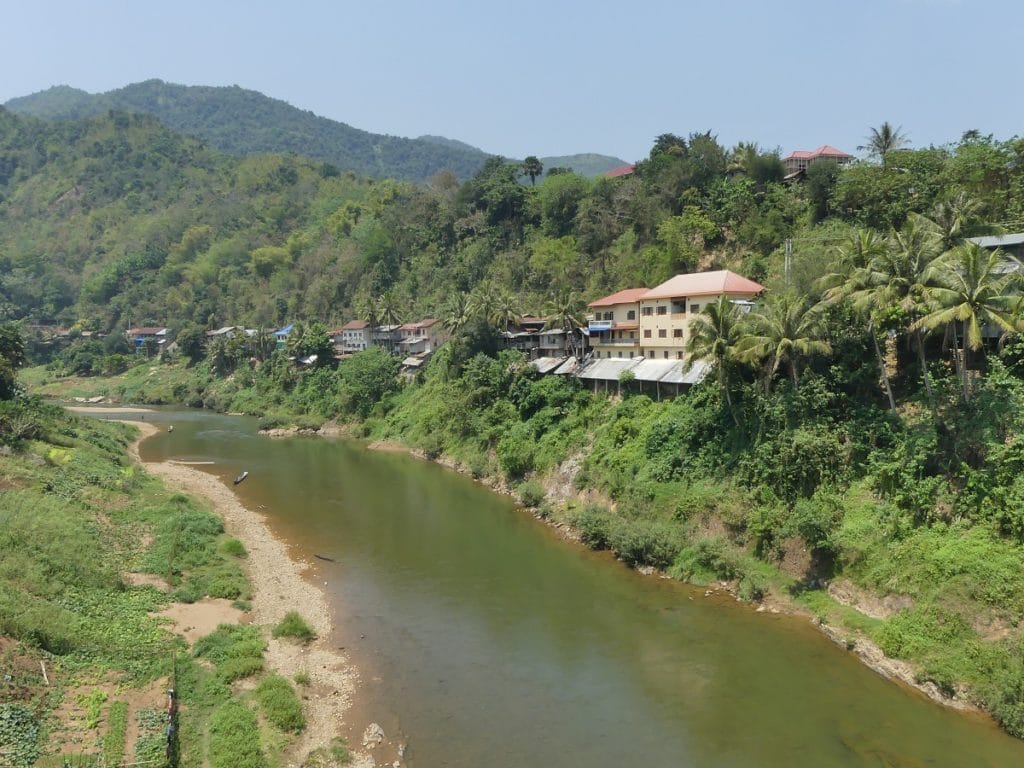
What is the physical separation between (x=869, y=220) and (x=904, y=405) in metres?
21.6

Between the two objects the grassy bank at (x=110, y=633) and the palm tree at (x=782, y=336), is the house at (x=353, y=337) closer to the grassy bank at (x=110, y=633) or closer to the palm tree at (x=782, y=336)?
the grassy bank at (x=110, y=633)

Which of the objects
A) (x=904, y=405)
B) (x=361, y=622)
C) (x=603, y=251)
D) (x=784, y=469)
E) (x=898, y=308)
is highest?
(x=603, y=251)

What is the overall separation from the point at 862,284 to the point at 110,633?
34401mm

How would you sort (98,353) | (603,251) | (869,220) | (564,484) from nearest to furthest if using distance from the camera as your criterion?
(564,484), (869,220), (603,251), (98,353)

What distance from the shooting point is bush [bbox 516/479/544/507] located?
43625 mm

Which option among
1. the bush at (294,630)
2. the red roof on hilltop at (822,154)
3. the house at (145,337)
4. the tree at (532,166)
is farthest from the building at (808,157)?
the house at (145,337)

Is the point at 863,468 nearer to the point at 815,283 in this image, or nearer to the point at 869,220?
the point at 815,283

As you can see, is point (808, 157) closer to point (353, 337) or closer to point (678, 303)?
point (678, 303)

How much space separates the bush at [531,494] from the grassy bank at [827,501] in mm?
132

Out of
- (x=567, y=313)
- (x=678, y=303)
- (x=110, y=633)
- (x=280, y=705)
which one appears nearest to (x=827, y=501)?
(x=678, y=303)

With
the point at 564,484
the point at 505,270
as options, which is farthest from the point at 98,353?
the point at 564,484

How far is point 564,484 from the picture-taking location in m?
43.9

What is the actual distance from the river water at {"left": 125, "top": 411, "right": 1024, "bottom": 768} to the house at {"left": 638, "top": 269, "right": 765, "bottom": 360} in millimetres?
16334

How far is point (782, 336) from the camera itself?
3241 centimetres
